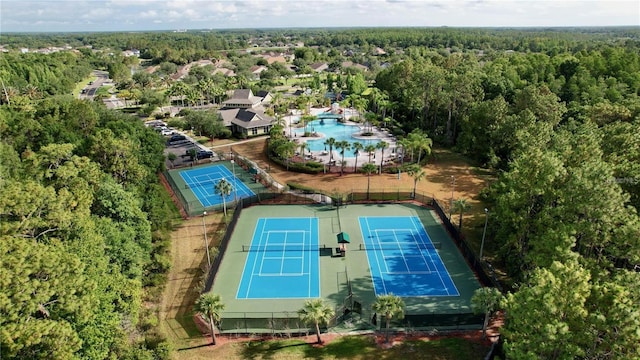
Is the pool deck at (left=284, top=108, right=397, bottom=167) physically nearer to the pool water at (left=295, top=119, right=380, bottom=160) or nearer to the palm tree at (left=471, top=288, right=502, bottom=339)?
the pool water at (left=295, top=119, right=380, bottom=160)

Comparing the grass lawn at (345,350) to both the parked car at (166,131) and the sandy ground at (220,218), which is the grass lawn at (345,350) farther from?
the parked car at (166,131)

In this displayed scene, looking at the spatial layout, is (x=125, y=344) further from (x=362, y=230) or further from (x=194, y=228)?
(x=362, y=230)

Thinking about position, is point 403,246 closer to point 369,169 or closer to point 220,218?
point 369,169

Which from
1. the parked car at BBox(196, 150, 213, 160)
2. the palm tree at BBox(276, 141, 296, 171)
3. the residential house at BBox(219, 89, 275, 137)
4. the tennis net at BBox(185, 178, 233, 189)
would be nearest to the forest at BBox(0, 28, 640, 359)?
the tennis net at BBox(185, 178, 233, 189)

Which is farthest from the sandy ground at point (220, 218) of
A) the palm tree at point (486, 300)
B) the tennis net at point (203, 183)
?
the tennis net at point (203, 183)

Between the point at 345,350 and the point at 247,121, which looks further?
the point at 247,121

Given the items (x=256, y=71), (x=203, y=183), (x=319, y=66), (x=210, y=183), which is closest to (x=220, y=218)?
(x=210, y=183)
